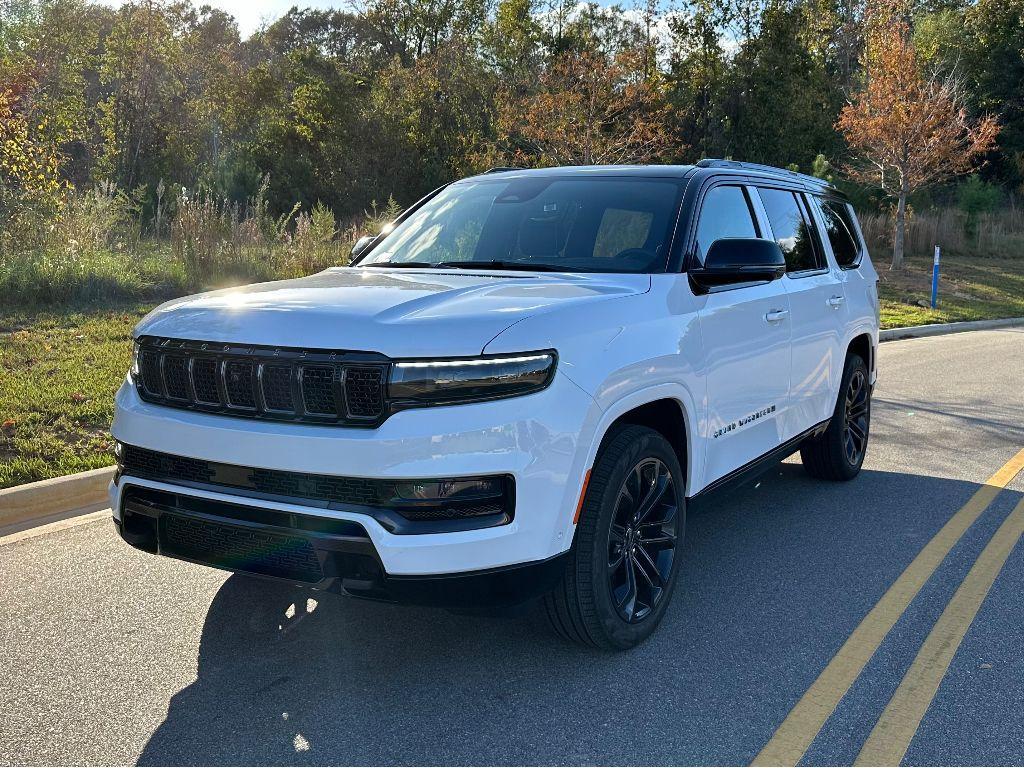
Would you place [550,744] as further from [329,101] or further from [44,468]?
[329,101]

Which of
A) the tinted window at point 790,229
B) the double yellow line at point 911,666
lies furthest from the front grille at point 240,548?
the tinted window at point 790,229

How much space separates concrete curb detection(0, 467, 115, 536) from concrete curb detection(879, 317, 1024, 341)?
42.3 feet

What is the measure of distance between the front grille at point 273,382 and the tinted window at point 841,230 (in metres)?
4.14

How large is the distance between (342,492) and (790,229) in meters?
3.64

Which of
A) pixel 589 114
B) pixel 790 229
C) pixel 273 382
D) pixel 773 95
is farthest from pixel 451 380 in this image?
pixel 773 95

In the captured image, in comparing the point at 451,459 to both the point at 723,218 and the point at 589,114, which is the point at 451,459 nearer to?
the point at 723,218

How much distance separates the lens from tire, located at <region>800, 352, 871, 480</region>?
6.54m

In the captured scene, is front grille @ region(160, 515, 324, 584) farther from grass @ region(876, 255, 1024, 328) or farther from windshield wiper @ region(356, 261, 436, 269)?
grass @ region(876, 255, 1024, 328)

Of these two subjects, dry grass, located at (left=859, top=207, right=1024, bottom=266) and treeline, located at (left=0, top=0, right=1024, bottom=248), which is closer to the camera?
treeline, located at (left=0, top=0, right=1024, bottom=248)

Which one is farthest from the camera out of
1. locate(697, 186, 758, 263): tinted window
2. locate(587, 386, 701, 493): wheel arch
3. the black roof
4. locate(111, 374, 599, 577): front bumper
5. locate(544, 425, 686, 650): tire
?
the black roof

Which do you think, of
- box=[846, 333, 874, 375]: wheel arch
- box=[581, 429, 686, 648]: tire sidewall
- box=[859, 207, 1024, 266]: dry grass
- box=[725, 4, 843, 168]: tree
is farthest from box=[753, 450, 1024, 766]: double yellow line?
box=[725, 4, 843, 168]: tree

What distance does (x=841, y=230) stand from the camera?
6.80m

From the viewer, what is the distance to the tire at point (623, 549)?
3.66 meters

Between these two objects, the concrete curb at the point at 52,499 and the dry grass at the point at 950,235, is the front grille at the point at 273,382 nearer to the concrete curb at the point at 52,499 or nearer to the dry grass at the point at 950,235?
the concrete curb at the point at 52,499
